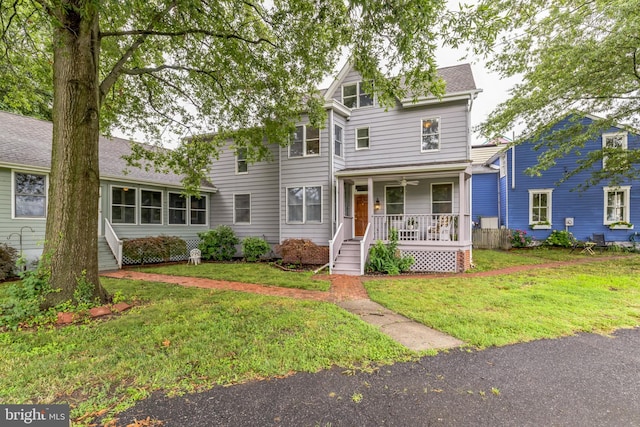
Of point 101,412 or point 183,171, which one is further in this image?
point 183,171

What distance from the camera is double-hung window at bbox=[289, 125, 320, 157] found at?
12.5 m

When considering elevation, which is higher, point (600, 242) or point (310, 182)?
point (310, 182)

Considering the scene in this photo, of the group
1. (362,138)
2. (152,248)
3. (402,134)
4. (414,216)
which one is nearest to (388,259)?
(414,216)

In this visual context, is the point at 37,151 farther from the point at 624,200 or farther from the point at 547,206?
the point at 624,200

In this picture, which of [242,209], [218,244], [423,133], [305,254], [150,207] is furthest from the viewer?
[242,209]

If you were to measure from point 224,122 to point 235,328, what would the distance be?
23.5 ft

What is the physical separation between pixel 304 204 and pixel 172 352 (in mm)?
9260

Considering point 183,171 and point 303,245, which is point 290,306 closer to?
point 303,245

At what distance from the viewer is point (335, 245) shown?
10938 millimetres

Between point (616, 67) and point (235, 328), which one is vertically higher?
point (616, 67)

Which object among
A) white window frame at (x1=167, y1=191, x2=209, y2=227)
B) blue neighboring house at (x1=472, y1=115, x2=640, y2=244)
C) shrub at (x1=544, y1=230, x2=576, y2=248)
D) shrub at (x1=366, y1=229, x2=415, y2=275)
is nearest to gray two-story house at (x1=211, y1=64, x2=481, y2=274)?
shrub at (x1=366, y1=229, x2=415, y2=275)

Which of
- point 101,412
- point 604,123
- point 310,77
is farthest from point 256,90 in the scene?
point 604,123

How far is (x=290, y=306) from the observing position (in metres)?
5.82

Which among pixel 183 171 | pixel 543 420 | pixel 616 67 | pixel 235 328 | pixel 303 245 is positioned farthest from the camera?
pixel 303 245
